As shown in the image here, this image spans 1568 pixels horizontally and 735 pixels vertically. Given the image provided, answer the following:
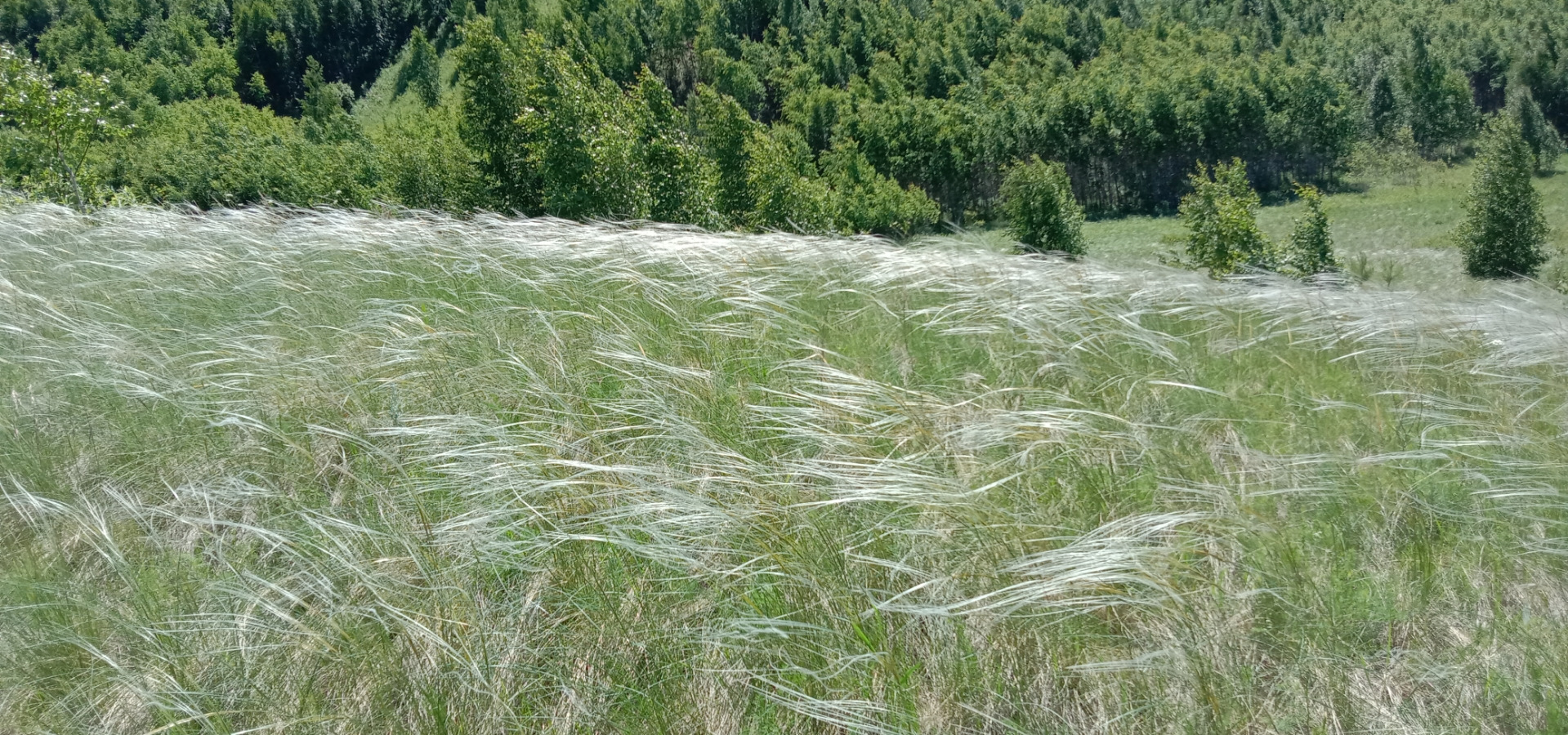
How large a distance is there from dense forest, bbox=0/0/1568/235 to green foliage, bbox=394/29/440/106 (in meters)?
0.47

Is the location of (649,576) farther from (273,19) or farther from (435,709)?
(273,19)

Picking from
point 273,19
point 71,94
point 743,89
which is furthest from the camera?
point 273,19

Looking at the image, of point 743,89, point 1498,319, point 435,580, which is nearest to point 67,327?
point 435,580

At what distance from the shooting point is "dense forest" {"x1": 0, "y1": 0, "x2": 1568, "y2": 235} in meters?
22.9

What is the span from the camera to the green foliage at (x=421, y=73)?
323ft

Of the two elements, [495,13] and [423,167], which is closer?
[423,167]

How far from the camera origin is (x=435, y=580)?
1.76 meters

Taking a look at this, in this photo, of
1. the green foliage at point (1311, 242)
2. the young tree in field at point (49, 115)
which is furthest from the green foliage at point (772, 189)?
the green foliage at point (1311, 242)

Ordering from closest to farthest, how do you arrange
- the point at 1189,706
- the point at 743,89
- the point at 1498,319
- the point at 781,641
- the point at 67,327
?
the point at 1189,706 < the point at 781,641 < the point at 67,327 < the point at 1498,319 < the point at 743,89

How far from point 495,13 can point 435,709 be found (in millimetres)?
119733

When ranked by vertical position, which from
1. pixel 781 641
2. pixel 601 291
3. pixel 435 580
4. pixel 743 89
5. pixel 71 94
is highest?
pixel 743 89

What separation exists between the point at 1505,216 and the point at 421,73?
10285cm

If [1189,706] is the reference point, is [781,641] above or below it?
above

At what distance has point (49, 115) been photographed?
644 inches
